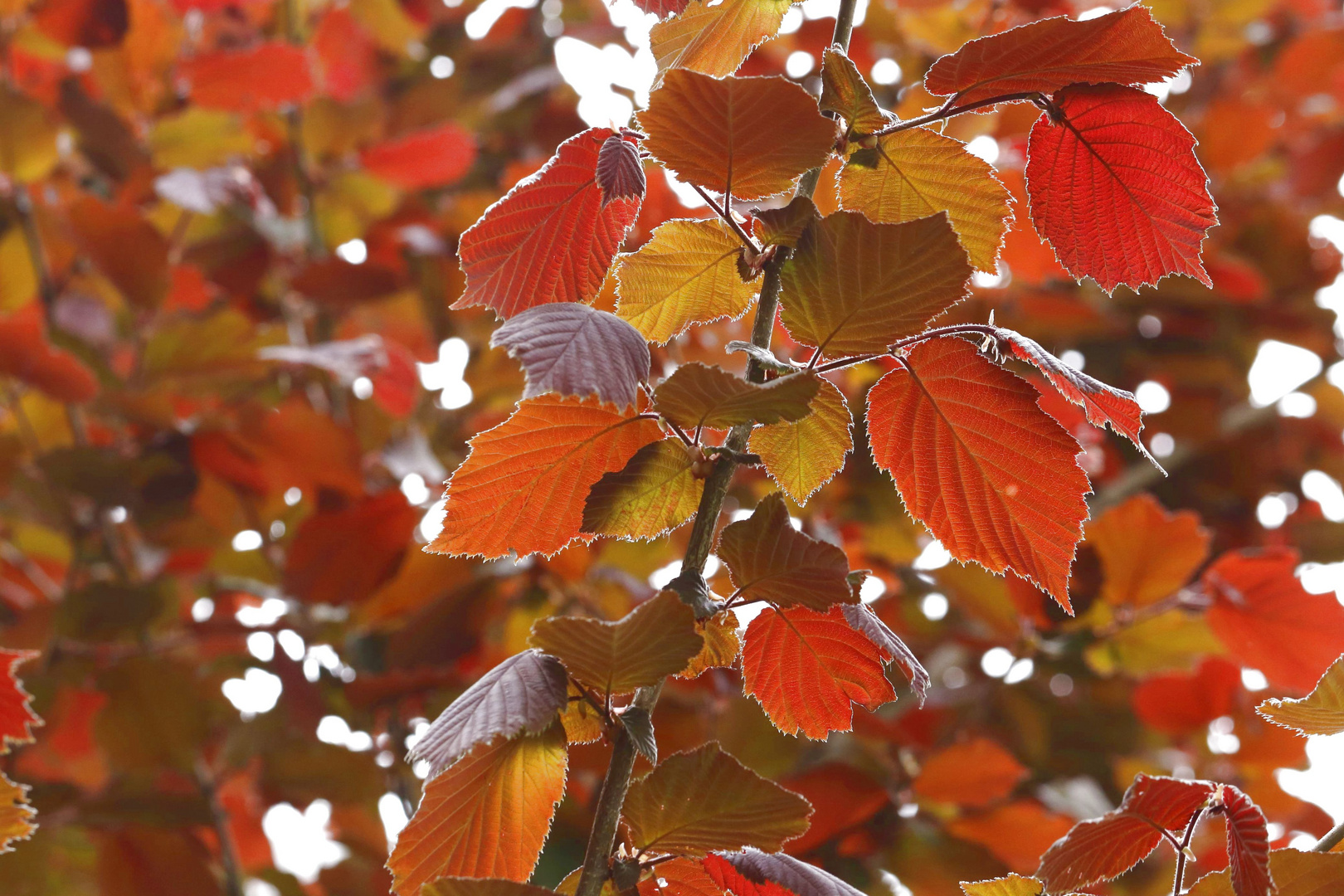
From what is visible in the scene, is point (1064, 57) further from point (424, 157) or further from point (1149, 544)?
point (424, 157)

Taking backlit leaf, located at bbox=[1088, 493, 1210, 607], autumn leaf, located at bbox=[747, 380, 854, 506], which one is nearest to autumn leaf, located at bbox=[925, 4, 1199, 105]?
autumn leaf, located at bbox=[747, 380, 854, 506]

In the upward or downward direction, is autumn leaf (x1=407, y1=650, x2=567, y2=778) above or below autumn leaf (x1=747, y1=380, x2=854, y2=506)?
below

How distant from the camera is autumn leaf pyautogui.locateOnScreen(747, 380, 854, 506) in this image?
1.49ft

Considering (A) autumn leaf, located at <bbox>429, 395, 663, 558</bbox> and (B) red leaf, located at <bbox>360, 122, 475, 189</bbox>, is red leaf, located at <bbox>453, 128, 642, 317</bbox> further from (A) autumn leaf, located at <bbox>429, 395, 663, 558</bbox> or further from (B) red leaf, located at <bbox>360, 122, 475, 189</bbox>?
(B) red leaf, located at <bbox>360, 122, 475, 189</bbox>

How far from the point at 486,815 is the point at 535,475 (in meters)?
0.15

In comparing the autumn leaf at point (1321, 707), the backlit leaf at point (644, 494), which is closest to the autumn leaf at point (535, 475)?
the backlit leaf at point (644, 494)

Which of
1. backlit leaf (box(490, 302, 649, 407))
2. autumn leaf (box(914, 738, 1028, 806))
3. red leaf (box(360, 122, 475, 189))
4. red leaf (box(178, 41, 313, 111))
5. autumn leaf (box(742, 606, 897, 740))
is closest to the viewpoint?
backlit leaf (box(490, 302, 649, 407))

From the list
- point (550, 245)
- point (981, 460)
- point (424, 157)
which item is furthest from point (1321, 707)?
point (424, 157)

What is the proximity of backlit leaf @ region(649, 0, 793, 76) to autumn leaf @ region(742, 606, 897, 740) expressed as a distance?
266 millimetres

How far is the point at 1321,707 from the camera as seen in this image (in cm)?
45

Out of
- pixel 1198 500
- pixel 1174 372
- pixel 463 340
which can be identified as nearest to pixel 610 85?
pixel 463 340

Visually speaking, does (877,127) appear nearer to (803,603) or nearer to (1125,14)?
(1125,14)

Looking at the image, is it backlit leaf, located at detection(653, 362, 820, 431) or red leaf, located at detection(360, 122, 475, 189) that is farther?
red leaf, located at detection(360, 122, 475, 189)

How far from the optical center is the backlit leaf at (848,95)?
1.46 feet
